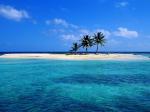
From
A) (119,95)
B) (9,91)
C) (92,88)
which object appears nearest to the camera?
(119,95)

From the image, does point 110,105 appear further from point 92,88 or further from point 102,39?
point 102,39

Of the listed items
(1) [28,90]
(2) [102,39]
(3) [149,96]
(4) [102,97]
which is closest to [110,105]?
(4) [102,97]

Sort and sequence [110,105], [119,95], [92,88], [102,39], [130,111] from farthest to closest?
[102,39] < [92,88] < [119,95] < [110,105] < [130,111]

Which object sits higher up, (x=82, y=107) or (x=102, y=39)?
(x=102, y=39)

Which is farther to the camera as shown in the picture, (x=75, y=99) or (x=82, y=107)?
(x=75, y=99)

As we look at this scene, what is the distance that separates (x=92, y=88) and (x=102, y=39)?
191 ft

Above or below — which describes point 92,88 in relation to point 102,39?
below

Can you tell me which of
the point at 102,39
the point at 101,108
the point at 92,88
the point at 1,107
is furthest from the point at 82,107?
the point at 102,39

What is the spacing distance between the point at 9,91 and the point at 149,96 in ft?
26.9

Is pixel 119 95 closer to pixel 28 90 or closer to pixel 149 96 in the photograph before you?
pixel 149 96

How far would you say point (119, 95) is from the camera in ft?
49.3

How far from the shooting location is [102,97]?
570 inches

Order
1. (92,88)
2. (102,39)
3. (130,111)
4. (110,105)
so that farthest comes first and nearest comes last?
(102,39) → (92,88) → (110,105) → (130,111)

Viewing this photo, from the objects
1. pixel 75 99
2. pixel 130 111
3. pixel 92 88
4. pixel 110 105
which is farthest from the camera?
pixel 92 88
